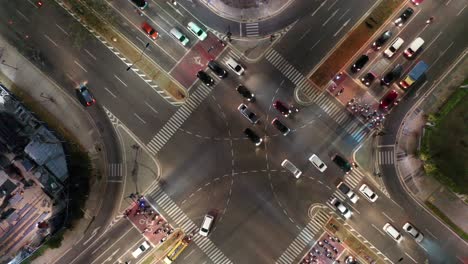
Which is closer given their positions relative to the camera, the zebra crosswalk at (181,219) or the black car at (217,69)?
the zebra crosswalk at (181,219)

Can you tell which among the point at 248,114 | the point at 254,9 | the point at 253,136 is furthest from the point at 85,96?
the point at 254,9

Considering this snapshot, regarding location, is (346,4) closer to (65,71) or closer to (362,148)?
(362,148)

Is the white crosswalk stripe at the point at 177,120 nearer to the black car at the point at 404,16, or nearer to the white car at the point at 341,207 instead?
the white car at the point at 341,207

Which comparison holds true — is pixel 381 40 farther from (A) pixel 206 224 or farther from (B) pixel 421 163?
(A) pixel 206 224

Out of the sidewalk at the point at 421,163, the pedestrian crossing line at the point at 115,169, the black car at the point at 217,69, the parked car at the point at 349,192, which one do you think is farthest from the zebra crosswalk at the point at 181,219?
the sidewalk at the point at 421,163

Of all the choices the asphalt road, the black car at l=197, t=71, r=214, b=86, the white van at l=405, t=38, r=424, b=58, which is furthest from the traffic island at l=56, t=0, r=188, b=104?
the white van at l=405, t=38, r=424, b=58
